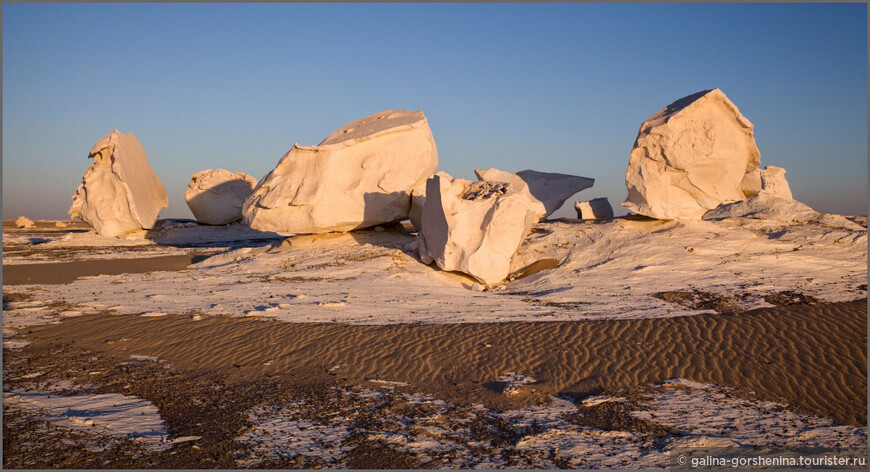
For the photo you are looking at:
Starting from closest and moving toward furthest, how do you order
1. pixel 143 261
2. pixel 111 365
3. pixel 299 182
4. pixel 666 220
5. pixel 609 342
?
pixel 111 365, pixel 609 342, pixel 666 220, pixel 299 182, pixel 143 261

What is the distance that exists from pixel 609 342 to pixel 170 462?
199 inches

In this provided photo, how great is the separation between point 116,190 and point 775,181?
73.4ft

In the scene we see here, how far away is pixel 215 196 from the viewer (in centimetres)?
2642

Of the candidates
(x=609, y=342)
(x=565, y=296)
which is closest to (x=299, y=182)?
(x=565, y=296)

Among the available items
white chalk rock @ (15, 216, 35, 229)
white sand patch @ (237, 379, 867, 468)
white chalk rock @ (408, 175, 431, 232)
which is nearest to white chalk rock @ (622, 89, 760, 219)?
white chalk rock @ (408, 175, 431, 232)

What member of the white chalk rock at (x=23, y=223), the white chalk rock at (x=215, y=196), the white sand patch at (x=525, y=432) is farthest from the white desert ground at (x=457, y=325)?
the white chalk rock at (x=23, y=223)

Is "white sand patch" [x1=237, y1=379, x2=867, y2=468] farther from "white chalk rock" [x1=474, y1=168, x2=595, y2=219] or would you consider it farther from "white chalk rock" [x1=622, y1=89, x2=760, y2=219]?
"white chalk rock" [x1=474, y1=168, x2=595, y2=219]

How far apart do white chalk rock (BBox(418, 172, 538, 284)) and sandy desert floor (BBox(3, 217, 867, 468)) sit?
0.41 meters

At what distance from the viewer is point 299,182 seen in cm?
1504

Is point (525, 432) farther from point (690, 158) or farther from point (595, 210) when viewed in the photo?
point (595, 210)

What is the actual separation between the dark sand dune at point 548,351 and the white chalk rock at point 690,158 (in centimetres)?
524

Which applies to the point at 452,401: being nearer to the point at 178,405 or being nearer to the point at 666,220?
the point at 178,405

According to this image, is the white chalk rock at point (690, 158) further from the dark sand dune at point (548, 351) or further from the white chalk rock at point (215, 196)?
the white chalk rock at point (215, 196)

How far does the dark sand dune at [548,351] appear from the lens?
238 inches
